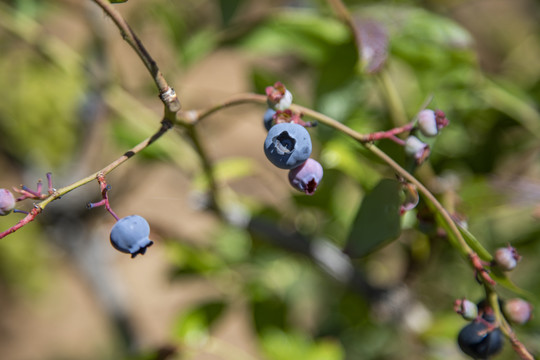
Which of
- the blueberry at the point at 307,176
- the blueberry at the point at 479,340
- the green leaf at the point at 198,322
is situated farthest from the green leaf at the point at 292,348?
the blueberry at the point at 307,176

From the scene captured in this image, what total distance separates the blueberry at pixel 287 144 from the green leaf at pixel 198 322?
0.66 meters

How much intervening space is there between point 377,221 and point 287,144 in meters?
0.15

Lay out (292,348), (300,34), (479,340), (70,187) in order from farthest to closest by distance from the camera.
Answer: (292,348), (300,34), (479,340), (70,187)

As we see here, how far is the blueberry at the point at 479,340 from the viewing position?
0.54m

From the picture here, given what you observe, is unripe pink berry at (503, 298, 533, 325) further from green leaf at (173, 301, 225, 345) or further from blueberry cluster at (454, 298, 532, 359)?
green leaf at (173, 301, 225, 345)

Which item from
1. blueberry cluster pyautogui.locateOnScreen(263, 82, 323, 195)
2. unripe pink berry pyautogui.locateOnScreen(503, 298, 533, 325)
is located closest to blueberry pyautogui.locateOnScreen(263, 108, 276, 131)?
blueberry cluster pyautogui.locateOnScreen(263, 82, 323, 195)

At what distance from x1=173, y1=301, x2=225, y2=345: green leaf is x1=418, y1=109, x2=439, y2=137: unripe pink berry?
68 cm

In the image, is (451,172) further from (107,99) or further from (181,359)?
(107,99)

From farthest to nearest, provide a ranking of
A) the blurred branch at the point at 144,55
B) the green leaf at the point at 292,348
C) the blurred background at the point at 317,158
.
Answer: the green leaf at the point at 292,348
the blurred background at the point at 317,158
the blurred branch at the point at 144,55

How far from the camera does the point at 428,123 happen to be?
1.75ft

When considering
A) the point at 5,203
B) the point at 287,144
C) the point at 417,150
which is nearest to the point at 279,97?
the point at 287,144

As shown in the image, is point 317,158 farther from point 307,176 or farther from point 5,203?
point 5,203

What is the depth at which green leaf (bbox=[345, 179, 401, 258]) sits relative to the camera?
1.83ft

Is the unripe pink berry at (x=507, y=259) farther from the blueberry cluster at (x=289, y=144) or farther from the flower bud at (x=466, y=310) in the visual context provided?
the blueberry cluster at (x=289, y=144)
